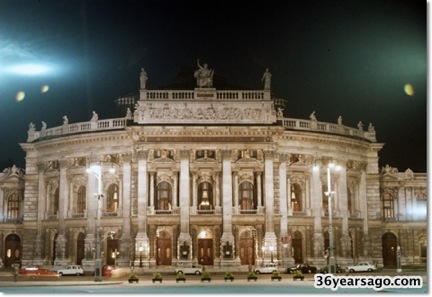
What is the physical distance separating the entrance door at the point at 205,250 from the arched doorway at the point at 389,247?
51.7ft

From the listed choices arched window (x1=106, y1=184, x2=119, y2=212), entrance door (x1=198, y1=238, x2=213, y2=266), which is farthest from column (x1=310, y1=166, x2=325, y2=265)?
arched window (x1=106, y1=184, x2=119, y2=212)

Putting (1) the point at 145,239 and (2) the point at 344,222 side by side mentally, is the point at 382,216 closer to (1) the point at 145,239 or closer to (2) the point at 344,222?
(2) the point at 344,222

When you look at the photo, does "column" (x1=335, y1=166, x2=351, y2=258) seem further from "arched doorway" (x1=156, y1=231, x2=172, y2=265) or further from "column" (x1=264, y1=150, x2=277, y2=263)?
"arched doorway" (x1=156, y1=231, x2=172, y2=265)

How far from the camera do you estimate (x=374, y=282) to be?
126ft

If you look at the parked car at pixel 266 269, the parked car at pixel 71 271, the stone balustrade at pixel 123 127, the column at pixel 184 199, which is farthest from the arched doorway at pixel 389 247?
the parked car at pixel 71 271

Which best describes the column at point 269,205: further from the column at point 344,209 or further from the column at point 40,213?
the column at point 40,213

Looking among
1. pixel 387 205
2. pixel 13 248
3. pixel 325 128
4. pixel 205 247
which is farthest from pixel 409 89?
pixel 13 248

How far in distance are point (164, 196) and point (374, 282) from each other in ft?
86.0

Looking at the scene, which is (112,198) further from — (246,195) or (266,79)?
(266,79)

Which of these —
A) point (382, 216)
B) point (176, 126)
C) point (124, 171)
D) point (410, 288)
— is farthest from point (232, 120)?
point (410, 288)

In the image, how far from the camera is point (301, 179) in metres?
63.2

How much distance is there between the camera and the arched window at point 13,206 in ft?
219

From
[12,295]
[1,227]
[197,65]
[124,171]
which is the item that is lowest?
[12,295]

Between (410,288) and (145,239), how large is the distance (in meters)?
26.6
